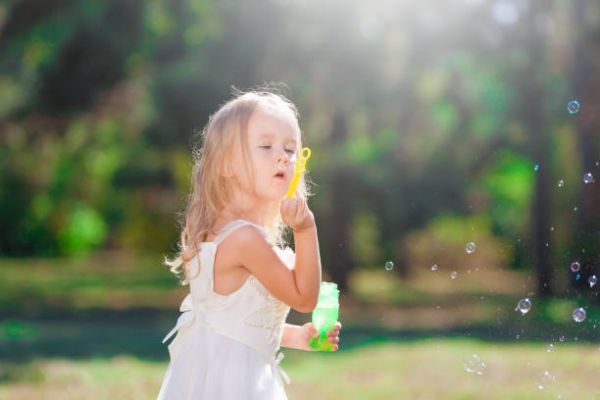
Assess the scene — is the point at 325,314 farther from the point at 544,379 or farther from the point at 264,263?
the point at 544,379

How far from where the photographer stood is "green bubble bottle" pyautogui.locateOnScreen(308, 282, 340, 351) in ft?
9.78

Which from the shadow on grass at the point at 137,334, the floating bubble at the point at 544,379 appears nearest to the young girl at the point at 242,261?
the floating bubble at the point at 544,379

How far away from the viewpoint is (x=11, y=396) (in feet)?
22.6

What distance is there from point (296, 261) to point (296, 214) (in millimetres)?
137

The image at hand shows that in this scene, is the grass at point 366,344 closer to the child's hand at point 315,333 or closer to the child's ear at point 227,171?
the child's hand at point 315,333

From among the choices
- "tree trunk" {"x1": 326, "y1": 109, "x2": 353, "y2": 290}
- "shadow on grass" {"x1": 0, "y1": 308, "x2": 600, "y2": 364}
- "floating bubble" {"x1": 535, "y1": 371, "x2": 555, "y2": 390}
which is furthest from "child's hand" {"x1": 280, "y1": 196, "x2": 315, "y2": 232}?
"tree trunk" {"x1": 326, "y1": 109, "x2": 353, "y2": 290}

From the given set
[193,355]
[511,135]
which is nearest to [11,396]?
[193,355]

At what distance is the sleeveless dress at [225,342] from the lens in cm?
279

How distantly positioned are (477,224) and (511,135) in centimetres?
850

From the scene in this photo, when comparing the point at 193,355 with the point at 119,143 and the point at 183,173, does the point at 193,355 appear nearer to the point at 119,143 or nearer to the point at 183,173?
the point at 183,173

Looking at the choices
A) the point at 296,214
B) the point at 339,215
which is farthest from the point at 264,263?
the point at 339,215

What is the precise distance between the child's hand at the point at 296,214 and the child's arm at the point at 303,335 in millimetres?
394

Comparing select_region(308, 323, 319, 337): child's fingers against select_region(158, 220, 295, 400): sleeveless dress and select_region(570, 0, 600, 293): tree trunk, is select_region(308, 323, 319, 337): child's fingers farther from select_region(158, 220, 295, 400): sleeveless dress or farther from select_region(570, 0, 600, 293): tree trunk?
select_region(570, 0, 600, 293): tree trunk

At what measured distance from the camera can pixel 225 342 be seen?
284 centimetres
